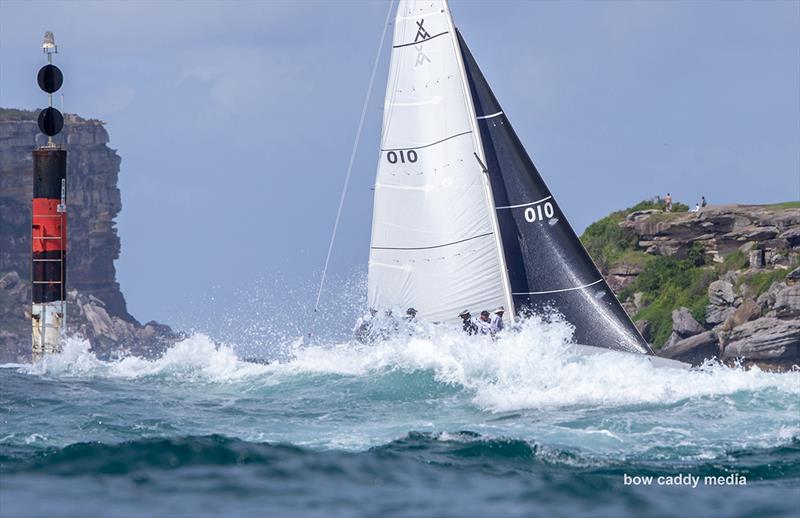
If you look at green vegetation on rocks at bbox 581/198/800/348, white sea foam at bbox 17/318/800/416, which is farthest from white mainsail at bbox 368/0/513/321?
green vegetation on rocks at bbox 581/198/800/348

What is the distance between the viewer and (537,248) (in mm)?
26750

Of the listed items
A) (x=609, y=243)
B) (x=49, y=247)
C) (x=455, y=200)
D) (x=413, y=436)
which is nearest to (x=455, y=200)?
(x=455, y=200)

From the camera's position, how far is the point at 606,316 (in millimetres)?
26172

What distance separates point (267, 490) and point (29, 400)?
9504 millimetres

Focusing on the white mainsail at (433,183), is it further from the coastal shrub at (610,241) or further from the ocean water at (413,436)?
the coastal shrub at (610,241)

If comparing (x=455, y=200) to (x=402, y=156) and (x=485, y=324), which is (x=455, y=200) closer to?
(x=402, y=156)

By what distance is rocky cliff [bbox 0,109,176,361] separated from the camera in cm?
12975

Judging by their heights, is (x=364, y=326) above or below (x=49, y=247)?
below

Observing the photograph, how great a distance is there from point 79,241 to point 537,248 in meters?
125

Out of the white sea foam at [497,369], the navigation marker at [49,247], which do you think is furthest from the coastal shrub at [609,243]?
the white sea foam at [497,369]

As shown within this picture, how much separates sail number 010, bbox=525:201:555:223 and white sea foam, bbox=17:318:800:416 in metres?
2.36

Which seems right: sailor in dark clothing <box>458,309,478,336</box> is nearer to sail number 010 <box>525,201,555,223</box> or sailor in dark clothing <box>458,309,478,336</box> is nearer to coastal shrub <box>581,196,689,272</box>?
sail number 010 <box>525,201,555,223</box>

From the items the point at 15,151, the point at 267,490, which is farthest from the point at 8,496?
the point at 15,151

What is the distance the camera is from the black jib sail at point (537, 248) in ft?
85.7
